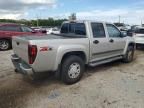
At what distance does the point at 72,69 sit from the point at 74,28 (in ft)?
5.39

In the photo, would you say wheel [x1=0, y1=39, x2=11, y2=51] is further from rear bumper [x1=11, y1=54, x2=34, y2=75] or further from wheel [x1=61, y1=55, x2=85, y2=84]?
wheel [x1=61, y1=55, x2=85, y2=84]

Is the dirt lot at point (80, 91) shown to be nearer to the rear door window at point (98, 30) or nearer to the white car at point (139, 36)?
the rear door window at point (98, 30)

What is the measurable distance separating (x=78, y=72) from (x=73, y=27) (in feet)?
5.61

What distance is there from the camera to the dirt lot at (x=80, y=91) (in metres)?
4.76

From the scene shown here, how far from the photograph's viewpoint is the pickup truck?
5184 millimetres

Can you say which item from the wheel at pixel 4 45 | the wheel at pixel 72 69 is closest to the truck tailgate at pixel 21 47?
the wheel at pixel 72 69

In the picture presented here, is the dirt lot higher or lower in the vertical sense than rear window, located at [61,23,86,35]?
lower

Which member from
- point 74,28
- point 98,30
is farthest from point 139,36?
point 74,28

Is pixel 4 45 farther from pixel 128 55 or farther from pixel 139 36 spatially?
pixel 139 36

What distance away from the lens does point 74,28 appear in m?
7.05

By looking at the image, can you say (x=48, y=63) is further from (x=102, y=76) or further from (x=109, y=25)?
(x=109, y=25)

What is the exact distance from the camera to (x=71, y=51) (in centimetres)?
591

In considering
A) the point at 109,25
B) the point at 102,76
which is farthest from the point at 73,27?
the point at 102,76

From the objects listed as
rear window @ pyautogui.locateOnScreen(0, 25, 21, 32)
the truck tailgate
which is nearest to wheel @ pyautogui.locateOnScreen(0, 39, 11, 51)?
rear window @ pyautogui.locateOnScreen(0, 25, 21, 32)
